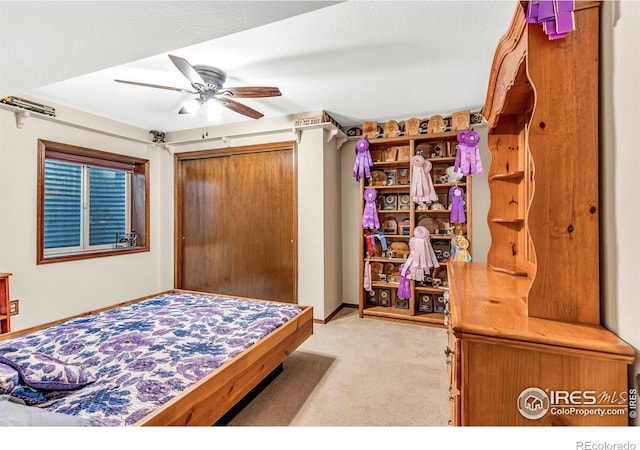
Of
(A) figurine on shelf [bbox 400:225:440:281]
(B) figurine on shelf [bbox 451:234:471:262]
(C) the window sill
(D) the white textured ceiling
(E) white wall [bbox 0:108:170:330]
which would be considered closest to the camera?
(D) the white textured ceiling

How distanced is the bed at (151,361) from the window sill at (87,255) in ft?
4.19

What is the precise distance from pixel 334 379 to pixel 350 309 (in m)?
1.81

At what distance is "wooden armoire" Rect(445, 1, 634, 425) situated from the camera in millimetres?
716

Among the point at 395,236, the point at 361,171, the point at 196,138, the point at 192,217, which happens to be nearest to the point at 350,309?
the point at 395,236

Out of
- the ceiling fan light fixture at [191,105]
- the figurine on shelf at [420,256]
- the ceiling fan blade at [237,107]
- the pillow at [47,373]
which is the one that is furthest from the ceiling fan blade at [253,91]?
the figurine on shelf at [420,256]

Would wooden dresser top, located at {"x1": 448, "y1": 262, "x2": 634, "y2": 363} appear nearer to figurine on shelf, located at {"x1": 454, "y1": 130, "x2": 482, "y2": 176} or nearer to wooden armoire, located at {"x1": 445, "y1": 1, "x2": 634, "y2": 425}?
wooden armoire, located at {"x1": 445, "y1": 1, "x2": 634, "y2": 425}

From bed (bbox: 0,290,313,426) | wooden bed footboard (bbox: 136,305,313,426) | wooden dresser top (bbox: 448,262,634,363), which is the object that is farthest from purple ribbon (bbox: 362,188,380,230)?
wooden dresser top (bbox: 448,262,634,363)

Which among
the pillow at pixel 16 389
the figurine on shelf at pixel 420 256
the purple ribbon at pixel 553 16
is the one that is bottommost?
the pillow at pixel 16 389

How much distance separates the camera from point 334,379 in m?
2.20

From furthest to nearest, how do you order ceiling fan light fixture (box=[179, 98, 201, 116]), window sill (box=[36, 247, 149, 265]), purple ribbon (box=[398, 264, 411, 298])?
purple ribbon (box=[398, 264, 411, 298])
window sill (box=[36, 247, 149, 265])
ceiling fan light fixture (box=[179, 98, 201, 116])

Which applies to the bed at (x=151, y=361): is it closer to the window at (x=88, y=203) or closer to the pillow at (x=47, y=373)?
the pillow at (x=47, y=373)

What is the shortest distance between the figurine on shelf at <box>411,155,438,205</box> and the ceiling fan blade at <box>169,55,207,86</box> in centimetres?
240

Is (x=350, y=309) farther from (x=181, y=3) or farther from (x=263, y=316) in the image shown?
(x=181, y=3)

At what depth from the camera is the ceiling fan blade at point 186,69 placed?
1777 mm
